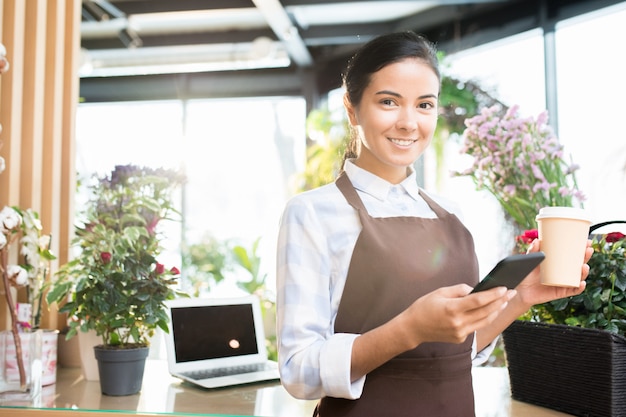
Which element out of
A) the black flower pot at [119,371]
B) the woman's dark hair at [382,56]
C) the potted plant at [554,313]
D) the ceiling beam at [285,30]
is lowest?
the black flower pot at [119,371]

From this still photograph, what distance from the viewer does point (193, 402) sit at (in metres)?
1.56

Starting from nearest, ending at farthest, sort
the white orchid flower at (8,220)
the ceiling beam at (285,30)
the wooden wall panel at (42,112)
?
1. the white orchid flower at (8,220)
2. the wooden wall panel at (42,112)
3. the ceiling beam at (285,30)

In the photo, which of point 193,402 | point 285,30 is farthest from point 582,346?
point 285,30

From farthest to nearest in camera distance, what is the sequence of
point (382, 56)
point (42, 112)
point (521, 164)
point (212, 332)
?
1. point (42, 112)
2. point (212, 332)
3. point (521, 164)
4. point (382, 56)

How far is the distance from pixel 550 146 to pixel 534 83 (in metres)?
2.91

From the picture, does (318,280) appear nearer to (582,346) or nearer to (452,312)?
(452,312)

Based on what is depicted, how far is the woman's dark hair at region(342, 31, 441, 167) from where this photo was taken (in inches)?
43.9

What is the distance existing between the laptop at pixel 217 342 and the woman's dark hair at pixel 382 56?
92cm

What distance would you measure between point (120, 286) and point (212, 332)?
325 mm

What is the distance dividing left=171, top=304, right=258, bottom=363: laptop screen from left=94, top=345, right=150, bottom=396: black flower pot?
17cm

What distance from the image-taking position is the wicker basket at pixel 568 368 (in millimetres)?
1323

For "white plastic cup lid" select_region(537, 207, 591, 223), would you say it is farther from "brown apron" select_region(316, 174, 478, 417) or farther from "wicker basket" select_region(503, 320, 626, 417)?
"wicker basket" select_region(503, 320, 626, 417)

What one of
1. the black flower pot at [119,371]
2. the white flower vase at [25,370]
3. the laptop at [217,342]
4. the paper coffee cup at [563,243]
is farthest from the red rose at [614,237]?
the white flower vase at [25,370]

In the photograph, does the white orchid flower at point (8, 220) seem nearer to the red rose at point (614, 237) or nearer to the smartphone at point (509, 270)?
the smartphone at point (509, 270)
